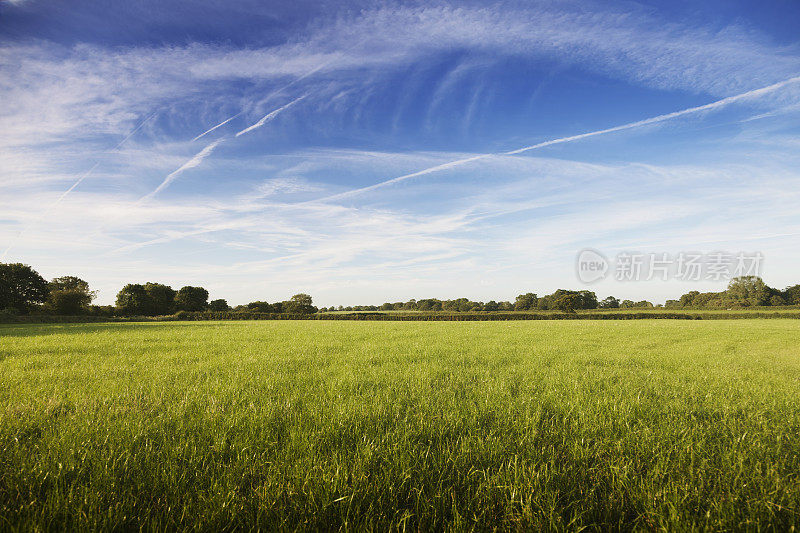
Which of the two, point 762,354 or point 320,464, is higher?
point 320,464

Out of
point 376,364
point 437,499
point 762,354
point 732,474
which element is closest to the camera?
point 437,499

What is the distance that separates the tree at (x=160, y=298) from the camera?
79.4 m

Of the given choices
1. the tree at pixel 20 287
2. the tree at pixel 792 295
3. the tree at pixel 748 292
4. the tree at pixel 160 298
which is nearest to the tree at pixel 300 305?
the tree at pixel 160 298

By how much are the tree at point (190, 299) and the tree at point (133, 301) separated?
867 centimetres

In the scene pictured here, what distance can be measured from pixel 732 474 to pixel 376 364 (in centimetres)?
722

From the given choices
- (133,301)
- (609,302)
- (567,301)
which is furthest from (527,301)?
(133,301)

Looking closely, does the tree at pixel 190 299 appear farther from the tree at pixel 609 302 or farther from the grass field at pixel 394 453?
the tree at pixel 609 302

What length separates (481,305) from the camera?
337 ft

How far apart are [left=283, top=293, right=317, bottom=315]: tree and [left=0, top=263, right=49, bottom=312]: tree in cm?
4819

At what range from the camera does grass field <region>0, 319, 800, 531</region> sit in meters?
2.54

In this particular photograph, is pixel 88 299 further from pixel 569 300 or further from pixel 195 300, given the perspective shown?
pixel 569 300

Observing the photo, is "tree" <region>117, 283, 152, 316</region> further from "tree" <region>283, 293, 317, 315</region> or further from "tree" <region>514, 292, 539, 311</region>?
"tree" <region>514, 292, 539, 311</region>

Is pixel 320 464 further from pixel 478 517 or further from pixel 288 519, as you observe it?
pixel 478 517

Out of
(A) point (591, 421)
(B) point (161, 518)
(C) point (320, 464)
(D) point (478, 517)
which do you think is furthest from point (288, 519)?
(A) point (591, 421)
